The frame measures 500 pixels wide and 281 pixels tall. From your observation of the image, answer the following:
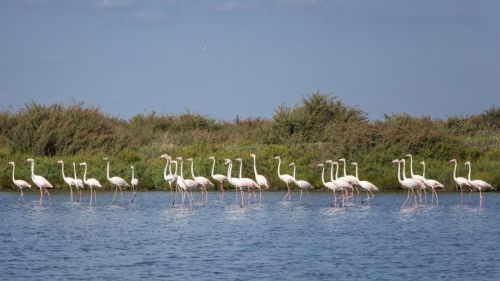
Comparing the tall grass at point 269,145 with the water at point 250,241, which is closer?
the water at point 250,241

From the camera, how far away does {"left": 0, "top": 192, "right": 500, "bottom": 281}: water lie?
714 inches

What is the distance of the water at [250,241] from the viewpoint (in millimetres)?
18141

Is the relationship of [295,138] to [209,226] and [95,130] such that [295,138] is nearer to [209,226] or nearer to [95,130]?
[95,130]

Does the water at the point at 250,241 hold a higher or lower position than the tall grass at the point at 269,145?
lower

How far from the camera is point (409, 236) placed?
75.5 ft

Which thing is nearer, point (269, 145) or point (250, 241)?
point (250, 241)

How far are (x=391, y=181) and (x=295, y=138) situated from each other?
37.8 ft

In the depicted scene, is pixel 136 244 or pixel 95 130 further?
pixel 95 130

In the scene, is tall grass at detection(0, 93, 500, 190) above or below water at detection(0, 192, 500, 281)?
above

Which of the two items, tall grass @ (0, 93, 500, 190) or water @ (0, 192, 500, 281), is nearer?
water @ (0, 192, 500, 281)

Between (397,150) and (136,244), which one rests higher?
(397,150)

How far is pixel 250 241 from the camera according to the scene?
2236 centimetres

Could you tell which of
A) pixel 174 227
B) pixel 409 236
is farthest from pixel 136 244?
pixel 409 236

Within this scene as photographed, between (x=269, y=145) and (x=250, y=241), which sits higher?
(x=269, y=145)
